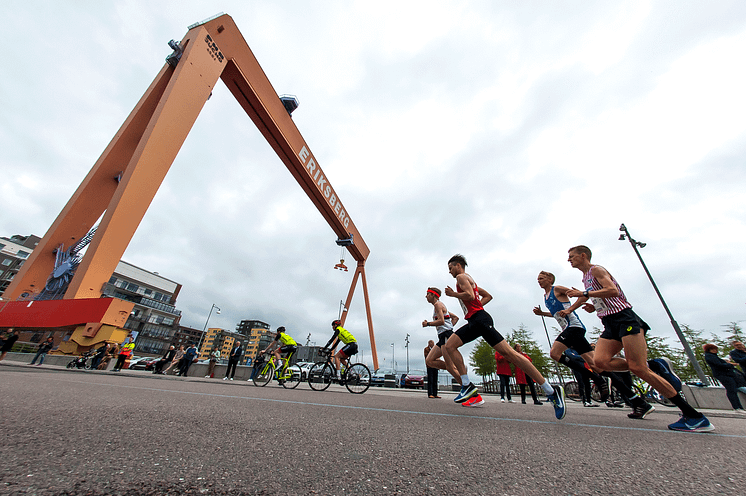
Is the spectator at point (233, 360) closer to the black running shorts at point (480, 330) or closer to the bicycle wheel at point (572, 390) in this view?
the black running shorts at point (480, 330)

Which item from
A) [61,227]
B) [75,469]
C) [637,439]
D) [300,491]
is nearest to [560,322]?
[637,439]

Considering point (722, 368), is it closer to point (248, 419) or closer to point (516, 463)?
point (516, 463)

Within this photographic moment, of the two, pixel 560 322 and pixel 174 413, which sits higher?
pixel 560 322

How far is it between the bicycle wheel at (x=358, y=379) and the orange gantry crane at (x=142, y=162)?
23.7 ft

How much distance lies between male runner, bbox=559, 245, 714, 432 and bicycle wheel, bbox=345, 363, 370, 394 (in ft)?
14.1

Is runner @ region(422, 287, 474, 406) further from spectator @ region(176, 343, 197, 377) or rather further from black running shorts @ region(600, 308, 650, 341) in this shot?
spectator @ region(176, 343, 197, 377)

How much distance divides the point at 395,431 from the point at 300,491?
1.11 m

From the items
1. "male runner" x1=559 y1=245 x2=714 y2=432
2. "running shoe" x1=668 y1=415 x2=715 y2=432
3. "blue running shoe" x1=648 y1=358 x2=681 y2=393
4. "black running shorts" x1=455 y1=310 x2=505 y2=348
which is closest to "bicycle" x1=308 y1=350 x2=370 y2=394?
"black running shorts" x1=455 y1=310 x2=505 y2=348

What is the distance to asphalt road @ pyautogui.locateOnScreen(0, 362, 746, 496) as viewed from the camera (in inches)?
34.9

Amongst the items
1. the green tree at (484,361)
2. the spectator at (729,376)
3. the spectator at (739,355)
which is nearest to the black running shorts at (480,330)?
the spectator at (729,376)

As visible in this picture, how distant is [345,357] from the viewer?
6336mm

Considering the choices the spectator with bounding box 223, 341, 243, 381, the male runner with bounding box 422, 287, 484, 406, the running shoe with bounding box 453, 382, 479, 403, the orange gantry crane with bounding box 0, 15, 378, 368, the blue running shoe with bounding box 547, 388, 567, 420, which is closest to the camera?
the blue running shoe with bounding box 547, 388, 567, 420

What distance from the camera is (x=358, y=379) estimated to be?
6266mm

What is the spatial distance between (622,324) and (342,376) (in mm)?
5277
